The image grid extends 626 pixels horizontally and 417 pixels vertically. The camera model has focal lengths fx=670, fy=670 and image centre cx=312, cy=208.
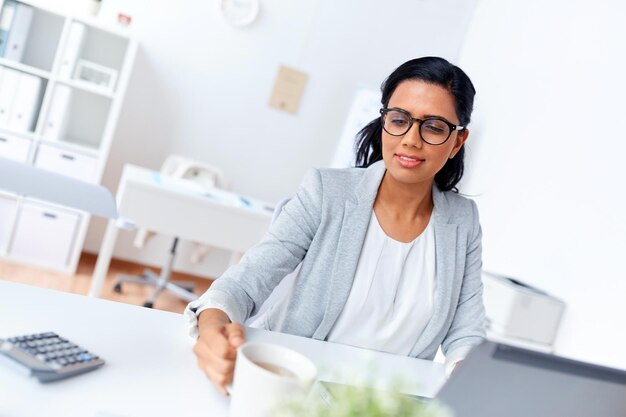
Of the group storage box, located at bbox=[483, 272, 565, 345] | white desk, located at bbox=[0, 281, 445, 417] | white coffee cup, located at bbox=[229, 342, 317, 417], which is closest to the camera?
white coffee cup, located at bbox=[229, 342, 317, 417]

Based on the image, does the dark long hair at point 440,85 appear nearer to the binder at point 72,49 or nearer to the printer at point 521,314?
the printer at point 521,314

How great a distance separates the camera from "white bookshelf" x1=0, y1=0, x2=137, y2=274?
13.0ft

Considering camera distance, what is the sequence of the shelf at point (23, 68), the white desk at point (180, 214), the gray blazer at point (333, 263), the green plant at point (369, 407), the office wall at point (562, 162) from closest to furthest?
the green plant at point (369, 407)
the gray blazer at point (333, 263)
the office wall at point (562, 162)
the white desk at point (180, 214)
the shelf at point (23, 68)

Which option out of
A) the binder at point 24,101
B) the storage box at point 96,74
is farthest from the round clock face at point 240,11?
the binder at point 24,101

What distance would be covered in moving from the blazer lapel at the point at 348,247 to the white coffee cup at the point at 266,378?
658 mm

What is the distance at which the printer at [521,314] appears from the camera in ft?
9.86

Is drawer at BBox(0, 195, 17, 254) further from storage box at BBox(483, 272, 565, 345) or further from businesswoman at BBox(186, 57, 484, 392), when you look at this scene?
businesswoman at BBox(186, 57, 484, 392)

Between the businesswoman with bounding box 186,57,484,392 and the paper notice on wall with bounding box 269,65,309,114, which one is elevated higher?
the paper notice on wall with bounding box 269,65,309,114

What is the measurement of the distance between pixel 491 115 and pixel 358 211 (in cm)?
294

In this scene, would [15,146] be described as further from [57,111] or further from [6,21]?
[6,21]

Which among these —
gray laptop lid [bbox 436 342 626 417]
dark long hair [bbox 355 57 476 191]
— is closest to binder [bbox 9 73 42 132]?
dark long hair [bbox 355 57 476 191]

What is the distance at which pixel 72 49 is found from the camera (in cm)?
399

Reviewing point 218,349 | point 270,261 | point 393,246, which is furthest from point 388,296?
Result: point 218,349

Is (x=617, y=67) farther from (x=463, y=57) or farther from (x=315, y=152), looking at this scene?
(x=315, y=152)
